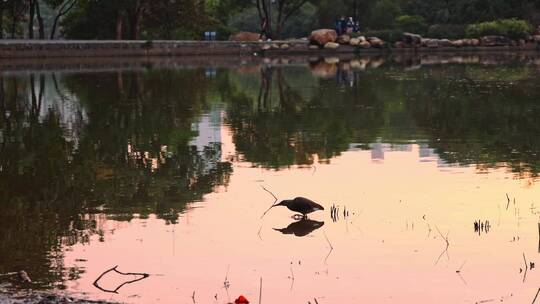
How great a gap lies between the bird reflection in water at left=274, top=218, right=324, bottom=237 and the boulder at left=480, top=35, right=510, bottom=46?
233ft

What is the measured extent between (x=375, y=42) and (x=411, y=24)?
1210 centimetres

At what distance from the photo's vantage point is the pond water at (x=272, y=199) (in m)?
11.0

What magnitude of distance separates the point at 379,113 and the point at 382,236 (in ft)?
51.6

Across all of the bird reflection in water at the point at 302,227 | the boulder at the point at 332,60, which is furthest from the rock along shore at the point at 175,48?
the bird reflection in water at the point at 302,227

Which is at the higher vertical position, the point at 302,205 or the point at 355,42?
the point at 355,42

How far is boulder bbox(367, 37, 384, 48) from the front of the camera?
78.4 m

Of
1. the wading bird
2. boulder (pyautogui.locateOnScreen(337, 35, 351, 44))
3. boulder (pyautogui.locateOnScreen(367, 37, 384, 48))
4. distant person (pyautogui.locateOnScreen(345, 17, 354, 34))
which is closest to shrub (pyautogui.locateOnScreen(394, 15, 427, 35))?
distant person (pyautogui.locateOnScreen(345, 17, 354, 34))

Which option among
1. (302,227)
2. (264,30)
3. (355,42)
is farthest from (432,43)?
(302,227)

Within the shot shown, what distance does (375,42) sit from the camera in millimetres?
78438

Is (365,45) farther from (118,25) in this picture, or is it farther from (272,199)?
(272,199)

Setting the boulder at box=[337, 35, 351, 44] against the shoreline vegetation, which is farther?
the boulder at box=[337, 35, 351, 44]

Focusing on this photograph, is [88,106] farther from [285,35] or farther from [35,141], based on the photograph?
[285,35]

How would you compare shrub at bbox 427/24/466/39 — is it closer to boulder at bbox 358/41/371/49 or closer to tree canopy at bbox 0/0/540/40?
tree canopy at bbox 0/0/540/40

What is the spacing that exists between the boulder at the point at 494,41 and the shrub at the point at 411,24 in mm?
6838
